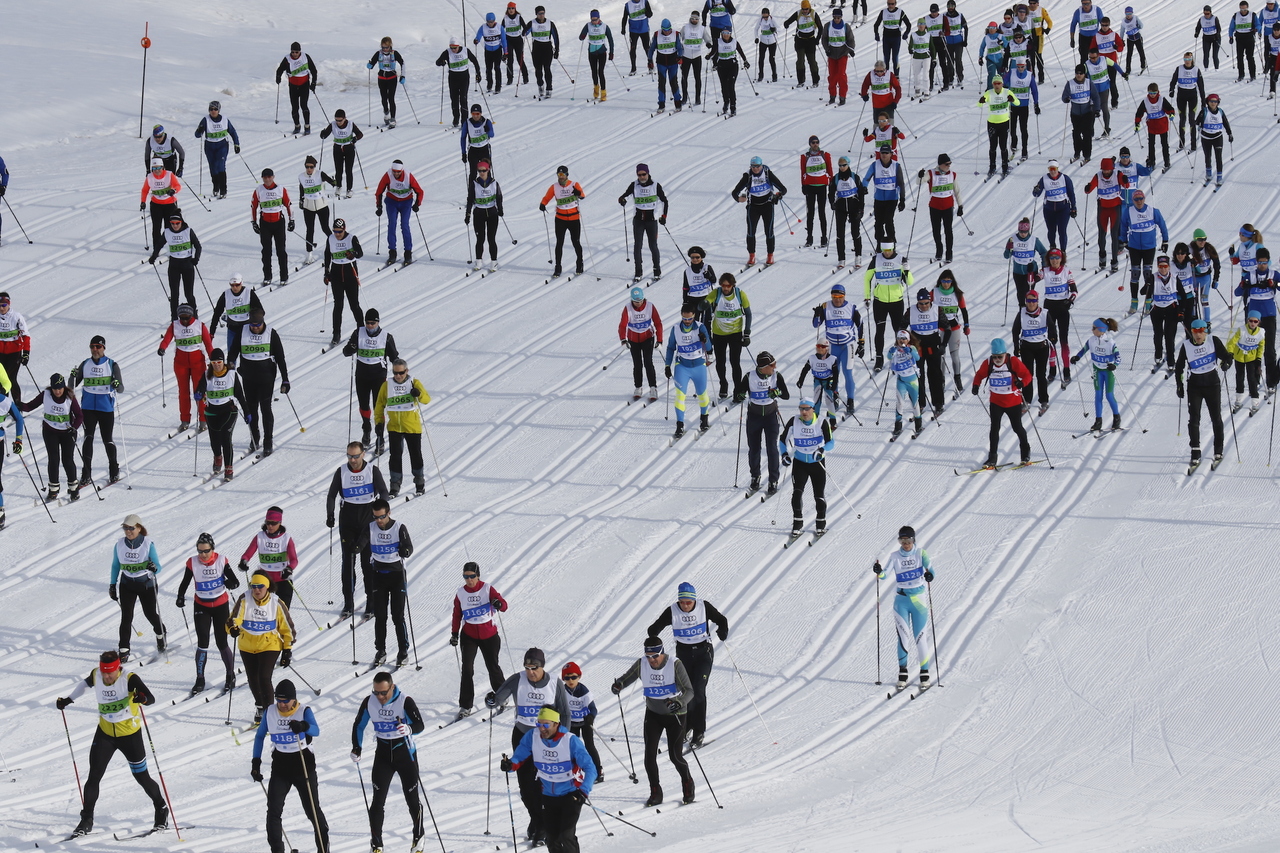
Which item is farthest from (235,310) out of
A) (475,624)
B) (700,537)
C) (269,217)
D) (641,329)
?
(475,624)

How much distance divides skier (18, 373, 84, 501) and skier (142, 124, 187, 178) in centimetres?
741

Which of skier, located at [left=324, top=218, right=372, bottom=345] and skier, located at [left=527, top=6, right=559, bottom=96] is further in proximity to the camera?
skier, located at [left=527, top=6, right=559, bottom=96]

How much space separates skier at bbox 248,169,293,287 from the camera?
22125 millimetres

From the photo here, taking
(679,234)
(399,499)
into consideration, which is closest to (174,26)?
(679,234)

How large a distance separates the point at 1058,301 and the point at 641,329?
4.52m

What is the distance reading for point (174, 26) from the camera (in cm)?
3581

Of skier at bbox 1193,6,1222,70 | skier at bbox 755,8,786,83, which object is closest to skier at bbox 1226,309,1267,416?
skier at bbox 755,8,786,83

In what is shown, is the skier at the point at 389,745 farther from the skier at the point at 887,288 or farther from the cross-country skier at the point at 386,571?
Result: the skier at the point at 887,288

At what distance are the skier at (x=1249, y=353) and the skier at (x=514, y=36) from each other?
589 inches

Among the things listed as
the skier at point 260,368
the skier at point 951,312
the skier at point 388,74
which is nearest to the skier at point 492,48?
the skier at point 388,74

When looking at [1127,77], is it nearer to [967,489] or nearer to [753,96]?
[753,96]

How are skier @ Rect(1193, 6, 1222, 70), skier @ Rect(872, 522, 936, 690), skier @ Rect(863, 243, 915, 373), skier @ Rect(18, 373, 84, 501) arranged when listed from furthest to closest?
skier @ Rect(1193, 6, 1222, 70)
skier @ Rect(863, 243, 915, 373)
skier @ Rect(18, 373, 84, 501)
skier @ Rect(872, 522, 936, 690)

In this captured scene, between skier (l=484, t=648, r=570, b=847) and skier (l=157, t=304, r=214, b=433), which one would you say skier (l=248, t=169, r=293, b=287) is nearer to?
skier (l=157, t=304, r=214, b=433)

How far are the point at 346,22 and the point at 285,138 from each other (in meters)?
8.86
